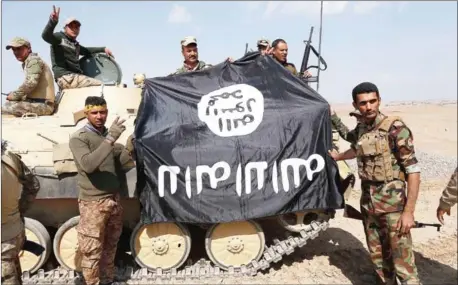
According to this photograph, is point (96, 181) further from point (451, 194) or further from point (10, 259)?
point (451, 194)

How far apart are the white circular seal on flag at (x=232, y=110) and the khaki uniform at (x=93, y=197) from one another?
1.19m

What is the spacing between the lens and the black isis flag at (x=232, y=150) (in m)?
5.29

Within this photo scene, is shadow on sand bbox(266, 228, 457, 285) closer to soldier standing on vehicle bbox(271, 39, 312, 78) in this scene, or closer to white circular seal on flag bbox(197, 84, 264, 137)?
white circular seal on flag bbox(197, 84, 264, 137)

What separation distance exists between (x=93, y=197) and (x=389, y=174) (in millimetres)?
3007

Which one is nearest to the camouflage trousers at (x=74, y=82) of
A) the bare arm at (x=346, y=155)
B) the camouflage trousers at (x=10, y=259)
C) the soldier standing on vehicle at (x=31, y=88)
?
the soldier standing on vehicle at (x=31, y=88)

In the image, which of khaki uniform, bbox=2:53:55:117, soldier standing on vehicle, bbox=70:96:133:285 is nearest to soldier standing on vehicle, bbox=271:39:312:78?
soldier standing on vehicle, bbox=70:96:133:285

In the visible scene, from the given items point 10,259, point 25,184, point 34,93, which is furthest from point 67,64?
point 10,259

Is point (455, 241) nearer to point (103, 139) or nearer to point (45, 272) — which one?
point (103, 139)

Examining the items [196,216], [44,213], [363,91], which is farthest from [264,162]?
[44,213]

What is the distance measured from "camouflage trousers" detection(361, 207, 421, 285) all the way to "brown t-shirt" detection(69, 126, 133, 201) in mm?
2711

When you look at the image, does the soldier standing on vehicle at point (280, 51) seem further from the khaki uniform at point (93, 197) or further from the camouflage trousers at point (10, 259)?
the camouflage trousers at point (10, 259)

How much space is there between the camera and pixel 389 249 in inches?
185

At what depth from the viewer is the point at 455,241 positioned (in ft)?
22.1

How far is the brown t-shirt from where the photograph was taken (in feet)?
14.3
